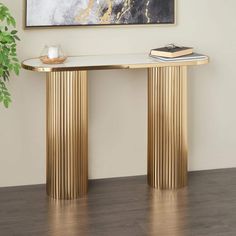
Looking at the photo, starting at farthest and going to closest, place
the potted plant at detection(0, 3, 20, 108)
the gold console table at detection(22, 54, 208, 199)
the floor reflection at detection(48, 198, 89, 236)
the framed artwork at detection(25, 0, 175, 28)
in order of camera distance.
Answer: the framed artwork at detection(25, 0, 175, 28)
the gold console table at detection(22, 54, 208, 199)
the potted plant at detection(0, 3, 20, 108)
the floor reflection at detection(48, 198, 89, 236)

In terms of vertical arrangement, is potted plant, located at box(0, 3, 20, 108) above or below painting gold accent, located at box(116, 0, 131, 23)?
below

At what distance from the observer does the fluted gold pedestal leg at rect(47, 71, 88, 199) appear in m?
3.07

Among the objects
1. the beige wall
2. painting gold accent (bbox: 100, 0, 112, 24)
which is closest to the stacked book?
the beige wall

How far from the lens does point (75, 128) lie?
3.13m

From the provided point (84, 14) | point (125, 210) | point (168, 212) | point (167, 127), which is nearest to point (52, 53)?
point (84, 14)

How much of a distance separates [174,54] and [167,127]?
45cm

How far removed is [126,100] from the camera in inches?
136

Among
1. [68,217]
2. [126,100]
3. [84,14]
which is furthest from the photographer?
[126,100]

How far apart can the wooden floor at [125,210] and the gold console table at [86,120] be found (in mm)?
108

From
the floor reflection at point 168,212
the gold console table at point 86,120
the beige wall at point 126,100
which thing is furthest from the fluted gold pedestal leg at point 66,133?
the floor reflection at point 168,212

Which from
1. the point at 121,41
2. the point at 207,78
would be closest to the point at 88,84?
the point at 121,41

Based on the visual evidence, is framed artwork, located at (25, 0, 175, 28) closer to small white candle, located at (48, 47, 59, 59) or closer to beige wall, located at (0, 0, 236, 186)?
beige wall, located at (0, 0, 236, 186)

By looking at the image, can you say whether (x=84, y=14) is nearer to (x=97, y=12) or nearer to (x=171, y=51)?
(x=97, y=12)

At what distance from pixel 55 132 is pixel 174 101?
744 millimetres
